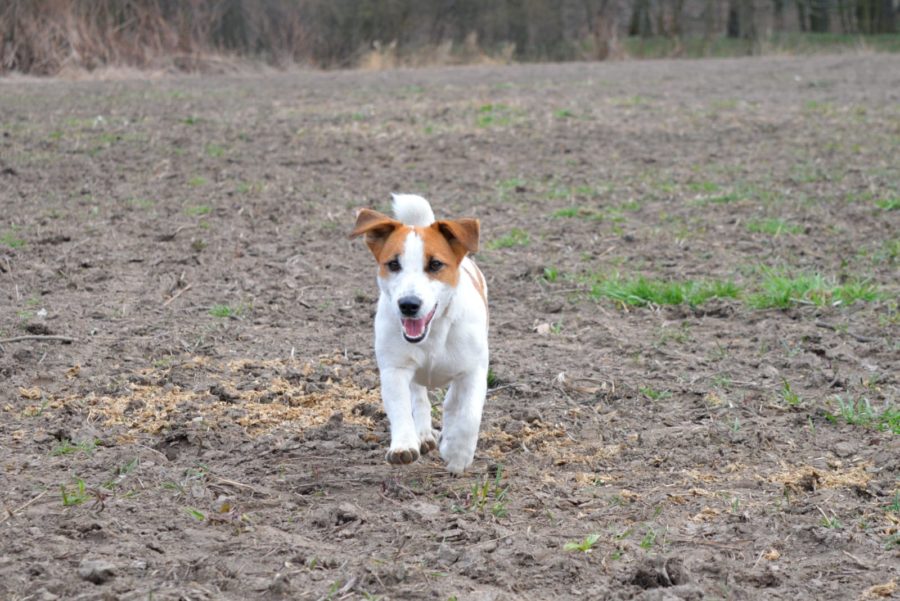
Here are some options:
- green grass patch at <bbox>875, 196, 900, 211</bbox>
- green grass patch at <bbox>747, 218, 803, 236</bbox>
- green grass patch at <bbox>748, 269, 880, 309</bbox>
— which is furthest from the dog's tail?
green grass patch at <bbox>875, 196, 900, 211</bbox>

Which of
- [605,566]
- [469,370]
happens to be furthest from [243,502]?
[605,566]

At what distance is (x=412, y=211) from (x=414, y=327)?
2.64 feet

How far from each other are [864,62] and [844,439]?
69.3ft

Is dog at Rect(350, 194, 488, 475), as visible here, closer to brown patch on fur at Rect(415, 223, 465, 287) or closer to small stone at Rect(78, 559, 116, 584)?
brown patch on fur at Rect(415, 223, 465, 287)

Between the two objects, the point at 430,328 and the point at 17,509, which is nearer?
the point at 17,509

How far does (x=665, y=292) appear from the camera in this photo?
8109 mm

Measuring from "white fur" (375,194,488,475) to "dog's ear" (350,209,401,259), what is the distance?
21cm

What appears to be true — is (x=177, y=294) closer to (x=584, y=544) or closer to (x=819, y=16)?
(x=584, y=544)

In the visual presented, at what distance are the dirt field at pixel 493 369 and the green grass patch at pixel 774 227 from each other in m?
0.06

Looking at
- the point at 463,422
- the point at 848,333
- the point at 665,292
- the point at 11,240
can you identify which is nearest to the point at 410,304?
the point at 463,422

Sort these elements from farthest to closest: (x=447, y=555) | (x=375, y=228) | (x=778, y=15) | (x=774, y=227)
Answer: (x=778, y=15) → (x=774, y=227) → (x=375, y=228) → (x=447, y=555)

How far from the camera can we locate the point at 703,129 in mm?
15320

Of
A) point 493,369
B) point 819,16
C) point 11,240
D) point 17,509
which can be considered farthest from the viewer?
point 819,16

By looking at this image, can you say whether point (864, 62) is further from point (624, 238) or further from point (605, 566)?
point (605, 566)
